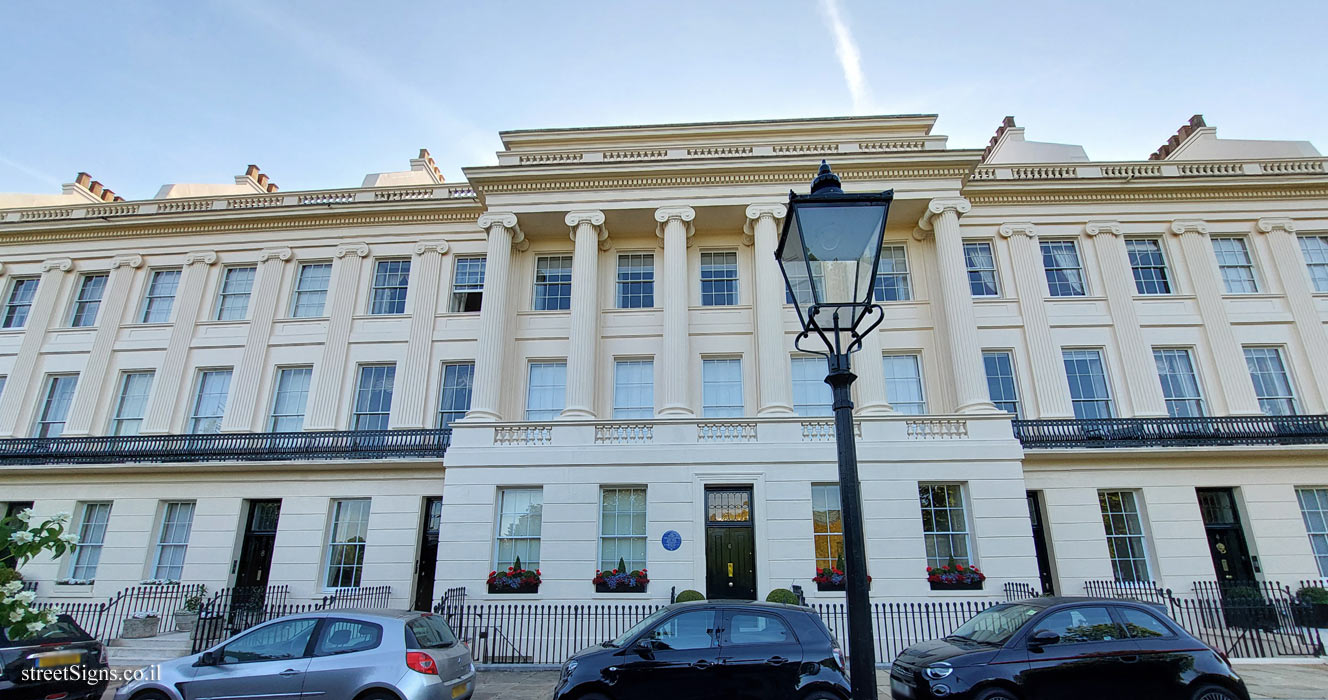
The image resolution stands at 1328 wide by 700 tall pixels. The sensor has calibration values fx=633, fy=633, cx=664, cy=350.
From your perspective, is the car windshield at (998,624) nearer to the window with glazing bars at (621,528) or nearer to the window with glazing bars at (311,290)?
the window with glazing bars at (621,528)

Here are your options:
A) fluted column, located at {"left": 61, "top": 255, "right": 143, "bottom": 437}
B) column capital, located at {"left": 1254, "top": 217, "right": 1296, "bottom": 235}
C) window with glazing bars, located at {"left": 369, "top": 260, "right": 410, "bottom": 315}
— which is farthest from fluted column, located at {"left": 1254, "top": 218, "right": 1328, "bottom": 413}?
fluted column, located at {"left": 61, "top": 255, "right": 143, "bottom": 437}

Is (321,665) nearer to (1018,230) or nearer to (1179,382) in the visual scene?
(1018,230)

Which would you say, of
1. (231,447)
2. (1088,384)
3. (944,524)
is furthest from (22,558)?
(1088,384)

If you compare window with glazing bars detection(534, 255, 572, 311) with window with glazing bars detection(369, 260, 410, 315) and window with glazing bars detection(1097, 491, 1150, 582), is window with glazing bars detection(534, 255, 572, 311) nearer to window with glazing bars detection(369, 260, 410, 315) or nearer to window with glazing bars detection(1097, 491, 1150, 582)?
window with glazing bars detection(369, 260, 410, 315)

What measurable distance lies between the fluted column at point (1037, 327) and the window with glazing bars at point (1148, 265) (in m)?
2.88

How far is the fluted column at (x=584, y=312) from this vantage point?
657 inches

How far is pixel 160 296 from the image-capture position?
21125 millimetres

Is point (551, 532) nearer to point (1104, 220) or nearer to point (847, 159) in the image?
point (847, 159)

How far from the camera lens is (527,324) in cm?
1911

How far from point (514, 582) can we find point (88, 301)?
18.8 meters

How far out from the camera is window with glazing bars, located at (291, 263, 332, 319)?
20375 mm

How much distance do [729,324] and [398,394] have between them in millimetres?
9973

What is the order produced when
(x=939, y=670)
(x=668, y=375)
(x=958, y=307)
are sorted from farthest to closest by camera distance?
(x=958, y=307) → (x=668, y=375) → (x=939, y=670)

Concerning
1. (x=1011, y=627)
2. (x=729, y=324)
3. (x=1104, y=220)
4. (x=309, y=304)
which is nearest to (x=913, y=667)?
(x=1011, y=627)
